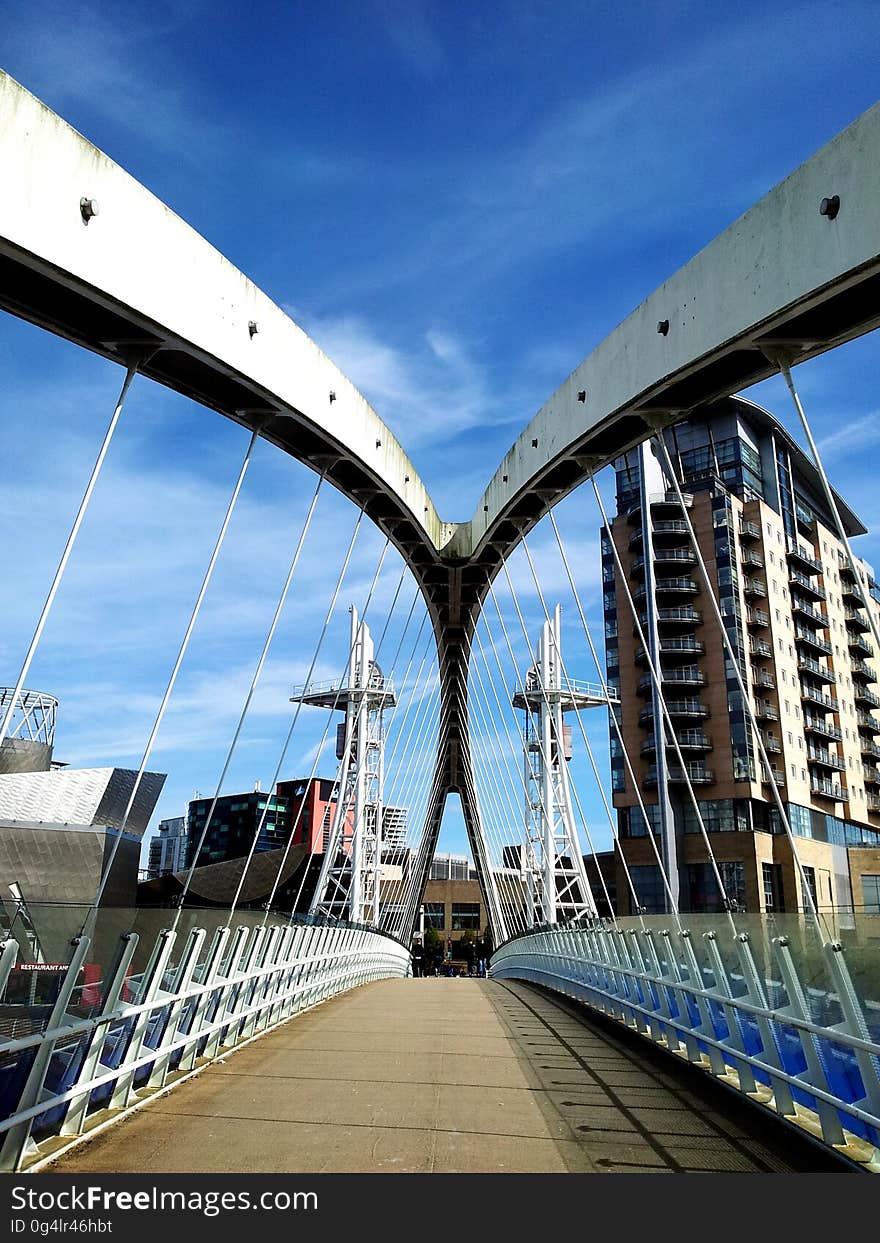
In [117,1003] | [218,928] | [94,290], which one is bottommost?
[117,1003]

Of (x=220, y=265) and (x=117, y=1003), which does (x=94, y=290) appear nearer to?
(x=220, y=265)

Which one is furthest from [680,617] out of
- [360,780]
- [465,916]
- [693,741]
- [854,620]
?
[465,916]

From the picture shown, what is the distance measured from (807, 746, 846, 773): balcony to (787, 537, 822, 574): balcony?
11436 millimetres

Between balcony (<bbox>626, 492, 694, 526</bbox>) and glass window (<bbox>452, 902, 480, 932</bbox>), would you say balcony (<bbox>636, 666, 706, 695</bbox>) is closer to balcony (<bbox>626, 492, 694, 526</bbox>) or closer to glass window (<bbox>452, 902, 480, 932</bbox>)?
balcony (<bbox>626, 492, 694, 526</bbox>)

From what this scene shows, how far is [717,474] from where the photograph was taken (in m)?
62.6

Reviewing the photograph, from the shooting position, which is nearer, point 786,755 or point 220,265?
point 220,265

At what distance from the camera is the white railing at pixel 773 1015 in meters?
5.23

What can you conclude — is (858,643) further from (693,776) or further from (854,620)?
(693,776)

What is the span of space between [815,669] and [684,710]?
34.0ft

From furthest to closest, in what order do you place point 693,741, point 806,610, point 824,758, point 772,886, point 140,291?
point 806,610
point 824,758
point 693,741
point 772,886
point 140,291

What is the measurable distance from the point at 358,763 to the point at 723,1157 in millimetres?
34923

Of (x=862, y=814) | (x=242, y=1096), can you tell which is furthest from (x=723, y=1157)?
(x=862, y=814)

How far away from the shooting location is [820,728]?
6328 cm

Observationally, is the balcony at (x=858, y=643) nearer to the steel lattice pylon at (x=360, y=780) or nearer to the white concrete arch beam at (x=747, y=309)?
the steel lattice pylon at (x=360, y=780)
